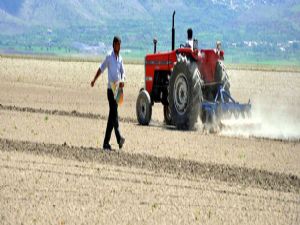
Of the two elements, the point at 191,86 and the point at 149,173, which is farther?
the point at 191,86

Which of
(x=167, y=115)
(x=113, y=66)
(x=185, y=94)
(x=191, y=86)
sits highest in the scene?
(x=113, y=66)

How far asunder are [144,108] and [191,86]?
2.51 metres

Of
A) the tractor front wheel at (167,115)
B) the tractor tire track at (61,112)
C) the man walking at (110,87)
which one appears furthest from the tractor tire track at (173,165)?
the tractor tire track at (61,112)

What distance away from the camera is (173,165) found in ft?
43.2

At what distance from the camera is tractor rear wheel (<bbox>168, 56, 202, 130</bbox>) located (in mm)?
17500

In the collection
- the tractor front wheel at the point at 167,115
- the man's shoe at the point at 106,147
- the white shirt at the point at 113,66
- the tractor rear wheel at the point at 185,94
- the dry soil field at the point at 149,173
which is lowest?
the dry soil field at the point at 149,173

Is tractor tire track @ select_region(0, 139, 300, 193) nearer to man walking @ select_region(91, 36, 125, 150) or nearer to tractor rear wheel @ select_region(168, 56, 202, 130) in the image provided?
man walking @ select_region(91, 36, 125, 150)

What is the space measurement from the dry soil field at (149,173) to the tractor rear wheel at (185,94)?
1.08 feet

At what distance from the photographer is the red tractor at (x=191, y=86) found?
17.6 meters

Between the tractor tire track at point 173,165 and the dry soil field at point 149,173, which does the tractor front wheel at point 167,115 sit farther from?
the tractor tire track at point 173,165

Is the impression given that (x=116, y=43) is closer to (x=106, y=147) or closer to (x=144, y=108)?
(x=106, y=147)

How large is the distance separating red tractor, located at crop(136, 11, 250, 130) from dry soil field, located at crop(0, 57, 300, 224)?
36 cm

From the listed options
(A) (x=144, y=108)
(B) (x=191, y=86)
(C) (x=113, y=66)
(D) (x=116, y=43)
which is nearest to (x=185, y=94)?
(B) (x=191, y=86)

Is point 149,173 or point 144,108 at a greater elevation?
point 144,108
